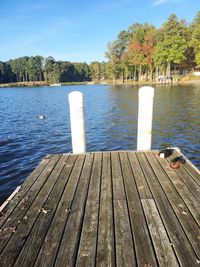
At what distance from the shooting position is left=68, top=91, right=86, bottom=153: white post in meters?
5.41

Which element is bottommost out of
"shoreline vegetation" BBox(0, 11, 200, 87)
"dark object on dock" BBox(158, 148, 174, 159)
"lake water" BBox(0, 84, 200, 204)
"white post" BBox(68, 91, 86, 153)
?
"lake water" BBox(0, 84, 200, 204)

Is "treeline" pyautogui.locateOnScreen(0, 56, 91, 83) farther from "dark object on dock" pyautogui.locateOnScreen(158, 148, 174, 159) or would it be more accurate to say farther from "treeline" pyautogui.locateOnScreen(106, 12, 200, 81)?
"dark object on dock" pyautogui.locateOnScreen(158, 148, 174, 159)

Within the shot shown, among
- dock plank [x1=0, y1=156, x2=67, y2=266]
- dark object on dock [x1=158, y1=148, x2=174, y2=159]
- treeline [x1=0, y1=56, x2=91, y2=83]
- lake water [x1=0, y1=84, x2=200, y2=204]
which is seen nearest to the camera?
dock plank [x1=0, y1=156, x2=67, y2=266]

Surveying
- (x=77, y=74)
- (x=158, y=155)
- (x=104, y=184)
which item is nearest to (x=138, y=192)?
(x=104, y=184)

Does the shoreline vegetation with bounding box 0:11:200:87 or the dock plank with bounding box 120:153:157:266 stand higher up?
the shoreline vegetation with bounding box 0:11:200:87

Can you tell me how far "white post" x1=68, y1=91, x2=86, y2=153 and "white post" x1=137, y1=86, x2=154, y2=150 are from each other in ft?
4.73

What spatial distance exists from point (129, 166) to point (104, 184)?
39.0 inches

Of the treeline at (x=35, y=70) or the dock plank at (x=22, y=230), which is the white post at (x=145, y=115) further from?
the treeline at (x=35, y=70)

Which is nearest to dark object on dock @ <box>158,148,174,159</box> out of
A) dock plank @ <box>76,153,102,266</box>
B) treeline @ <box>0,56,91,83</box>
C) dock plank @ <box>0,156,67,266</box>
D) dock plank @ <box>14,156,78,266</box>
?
dock plank @ <box>76,153,102,266</box>

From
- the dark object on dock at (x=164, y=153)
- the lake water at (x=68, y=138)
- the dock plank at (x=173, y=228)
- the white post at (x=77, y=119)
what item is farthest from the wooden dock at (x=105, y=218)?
the lake water at (x=68, y=138)

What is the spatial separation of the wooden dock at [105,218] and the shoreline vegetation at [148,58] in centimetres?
4866

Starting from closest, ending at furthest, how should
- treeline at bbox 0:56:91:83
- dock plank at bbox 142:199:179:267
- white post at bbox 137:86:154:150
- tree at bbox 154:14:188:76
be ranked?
dock plank at bbox 142:199:179:267
white post at bbox 137:86:154:150
tree at bbox 154:14:188:76
treeline at bbox 0:56:91:83

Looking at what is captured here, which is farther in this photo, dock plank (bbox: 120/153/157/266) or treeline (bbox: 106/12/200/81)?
treeline (bbox: 106/12/200/81)

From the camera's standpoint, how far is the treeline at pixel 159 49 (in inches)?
1873
